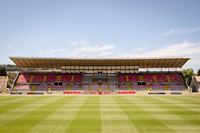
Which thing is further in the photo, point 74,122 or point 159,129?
point 74,122

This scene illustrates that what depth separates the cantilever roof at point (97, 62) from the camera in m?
49.0

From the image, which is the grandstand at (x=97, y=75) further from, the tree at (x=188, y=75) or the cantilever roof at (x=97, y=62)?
the tree at (x=188, y=75)

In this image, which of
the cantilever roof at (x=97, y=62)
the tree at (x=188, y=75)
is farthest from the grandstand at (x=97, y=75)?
the tree at (x=188, y=75)

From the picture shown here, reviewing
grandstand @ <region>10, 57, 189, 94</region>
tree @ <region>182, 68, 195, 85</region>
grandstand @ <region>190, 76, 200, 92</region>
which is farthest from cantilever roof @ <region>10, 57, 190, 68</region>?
tree @ <region>182, 68, 195, 85</region>

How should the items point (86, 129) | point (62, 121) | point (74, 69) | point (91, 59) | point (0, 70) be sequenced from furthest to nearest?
1. point (0, 70)
2. point (74, 69)
3. point (91, 59)
4. point (62, 121)
5. point (86, 129)

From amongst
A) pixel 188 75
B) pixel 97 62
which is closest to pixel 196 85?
pixel 97 62

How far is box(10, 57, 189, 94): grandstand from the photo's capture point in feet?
167

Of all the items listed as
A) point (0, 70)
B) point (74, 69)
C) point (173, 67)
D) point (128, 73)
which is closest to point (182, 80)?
point (173, 67)

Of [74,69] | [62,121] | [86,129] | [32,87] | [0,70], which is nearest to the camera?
[86,129]

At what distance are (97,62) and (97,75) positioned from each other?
22.3 ft

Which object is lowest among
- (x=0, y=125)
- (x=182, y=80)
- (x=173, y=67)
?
(x=0, y=125)

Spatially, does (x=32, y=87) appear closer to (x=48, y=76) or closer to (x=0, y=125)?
(x=48, y=76)

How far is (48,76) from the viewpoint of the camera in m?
56.4

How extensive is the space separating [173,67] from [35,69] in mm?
36625
